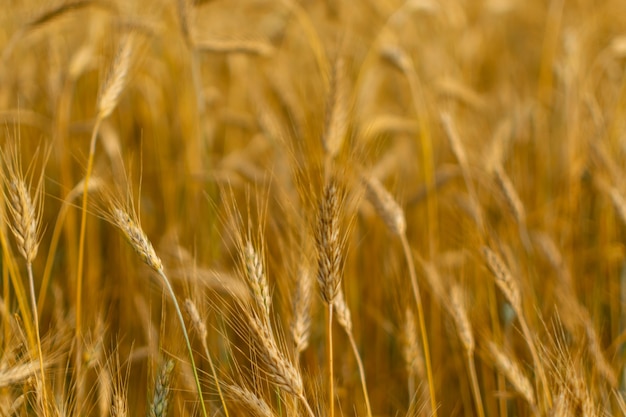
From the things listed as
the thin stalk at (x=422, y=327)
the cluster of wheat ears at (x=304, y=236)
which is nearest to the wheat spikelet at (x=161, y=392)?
the cluster of wheat ears at (x=304, y=236)

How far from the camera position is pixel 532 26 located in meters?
4.55

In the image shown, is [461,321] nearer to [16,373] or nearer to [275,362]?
[275,362]

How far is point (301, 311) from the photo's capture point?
1.09 meters

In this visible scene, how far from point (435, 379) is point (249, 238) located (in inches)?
32.6

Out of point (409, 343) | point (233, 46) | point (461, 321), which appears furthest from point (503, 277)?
point (233, 46)

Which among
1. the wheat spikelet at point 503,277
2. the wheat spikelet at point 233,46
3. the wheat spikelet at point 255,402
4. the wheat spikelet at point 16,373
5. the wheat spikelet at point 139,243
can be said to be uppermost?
the wheat spikelet at point 233,46

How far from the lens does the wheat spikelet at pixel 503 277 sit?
1.21 metres

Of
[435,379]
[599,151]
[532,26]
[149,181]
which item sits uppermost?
[532,26]

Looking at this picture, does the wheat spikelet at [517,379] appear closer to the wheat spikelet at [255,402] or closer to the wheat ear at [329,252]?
the wheat ear at [329,252]

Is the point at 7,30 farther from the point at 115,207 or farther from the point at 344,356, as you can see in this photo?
the point at 344,356

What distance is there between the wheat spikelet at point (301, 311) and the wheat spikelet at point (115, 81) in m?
0.53

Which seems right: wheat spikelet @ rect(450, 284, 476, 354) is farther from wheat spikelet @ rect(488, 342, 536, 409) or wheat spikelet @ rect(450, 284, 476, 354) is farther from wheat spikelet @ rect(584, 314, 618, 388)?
wheat spikelet @ rect(584, 314, 618, 388)

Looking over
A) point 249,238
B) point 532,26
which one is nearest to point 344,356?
point 249,238

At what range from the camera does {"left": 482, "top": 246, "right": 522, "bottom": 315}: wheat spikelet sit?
47.6 inches
